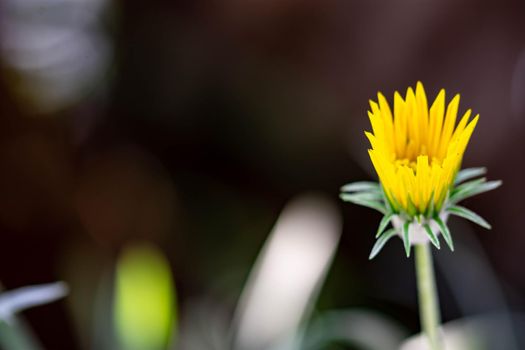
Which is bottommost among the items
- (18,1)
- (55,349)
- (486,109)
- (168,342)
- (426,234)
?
(426,234)

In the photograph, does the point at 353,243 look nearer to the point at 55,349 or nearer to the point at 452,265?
the point at 452,265

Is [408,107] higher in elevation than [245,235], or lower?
lower

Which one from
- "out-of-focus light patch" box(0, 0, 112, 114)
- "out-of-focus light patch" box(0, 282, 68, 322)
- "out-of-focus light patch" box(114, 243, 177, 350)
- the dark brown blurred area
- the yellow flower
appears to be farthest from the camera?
"out-of-focus light patch" box(0, 0, 112, 114)

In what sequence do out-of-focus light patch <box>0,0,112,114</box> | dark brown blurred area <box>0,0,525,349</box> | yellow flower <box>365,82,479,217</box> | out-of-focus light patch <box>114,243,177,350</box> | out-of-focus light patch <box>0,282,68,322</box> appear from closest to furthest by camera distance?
yellow flower <box>365,82,479,217</box>, out-of-focus light patch <box>0,282,68,322</box>, out-of-focus light patch <box>114,243,177,350</box>, dark brown blurred area <box>0,0,525,349</box>, out-of-focus light patch <box>0,0,112,114</box>

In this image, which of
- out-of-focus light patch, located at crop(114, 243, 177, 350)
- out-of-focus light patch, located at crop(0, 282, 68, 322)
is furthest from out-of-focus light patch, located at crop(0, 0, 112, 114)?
out-of-focus light patch, located at crop(0, 282, 68, 322)

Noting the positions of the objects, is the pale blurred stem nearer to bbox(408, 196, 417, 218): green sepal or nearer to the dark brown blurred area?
bbox(408, 196, 417, 218): green sepal

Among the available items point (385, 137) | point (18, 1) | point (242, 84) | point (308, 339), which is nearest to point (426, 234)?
point (385, 137)

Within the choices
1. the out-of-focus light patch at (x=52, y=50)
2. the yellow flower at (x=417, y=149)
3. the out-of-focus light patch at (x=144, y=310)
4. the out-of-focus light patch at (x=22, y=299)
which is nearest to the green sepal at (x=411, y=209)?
the yellow flower at (x=417, y=149)

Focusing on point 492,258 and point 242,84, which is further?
point 242,84
